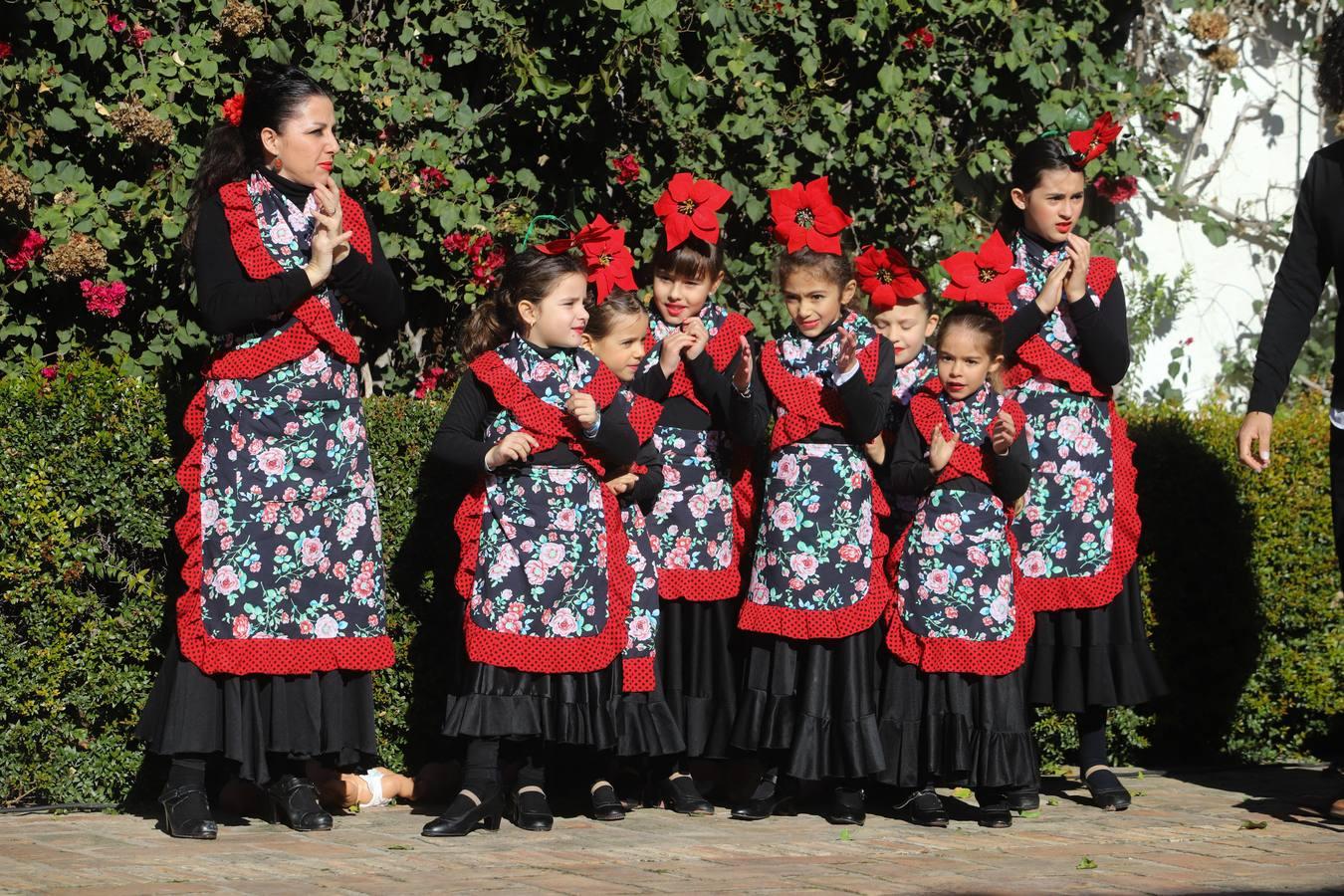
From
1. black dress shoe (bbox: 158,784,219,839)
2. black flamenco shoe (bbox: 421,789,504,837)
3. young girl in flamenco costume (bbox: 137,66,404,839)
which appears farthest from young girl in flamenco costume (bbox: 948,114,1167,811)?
black dress shoe (bbox: 158,784,219,839)

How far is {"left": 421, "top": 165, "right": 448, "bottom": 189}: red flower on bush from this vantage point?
6.43 m

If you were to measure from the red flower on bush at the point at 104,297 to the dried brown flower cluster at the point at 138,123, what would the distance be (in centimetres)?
52

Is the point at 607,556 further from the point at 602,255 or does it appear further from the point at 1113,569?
the point at 1113,569

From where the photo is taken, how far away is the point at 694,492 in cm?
524

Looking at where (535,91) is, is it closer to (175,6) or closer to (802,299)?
(175,6)

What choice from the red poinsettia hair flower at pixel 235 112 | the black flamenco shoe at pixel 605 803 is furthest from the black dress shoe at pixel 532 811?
the red poinsettia hair flower at pixel 235 112

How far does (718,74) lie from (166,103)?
207 cm

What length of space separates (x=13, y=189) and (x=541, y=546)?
2342mm

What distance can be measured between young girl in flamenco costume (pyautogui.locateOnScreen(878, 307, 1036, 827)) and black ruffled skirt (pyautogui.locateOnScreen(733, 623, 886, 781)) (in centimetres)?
8

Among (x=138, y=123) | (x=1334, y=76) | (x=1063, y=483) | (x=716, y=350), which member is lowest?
(x=1063, y=483)

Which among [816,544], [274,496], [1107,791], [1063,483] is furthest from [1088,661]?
[274,496]

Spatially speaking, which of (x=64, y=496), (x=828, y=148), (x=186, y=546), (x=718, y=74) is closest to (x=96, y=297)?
(x=64, y=496)

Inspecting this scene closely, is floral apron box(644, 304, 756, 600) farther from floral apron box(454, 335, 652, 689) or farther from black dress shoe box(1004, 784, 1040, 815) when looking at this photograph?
black dress shoe box(1004, 784, 1040, 815)

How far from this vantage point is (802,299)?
512cm
